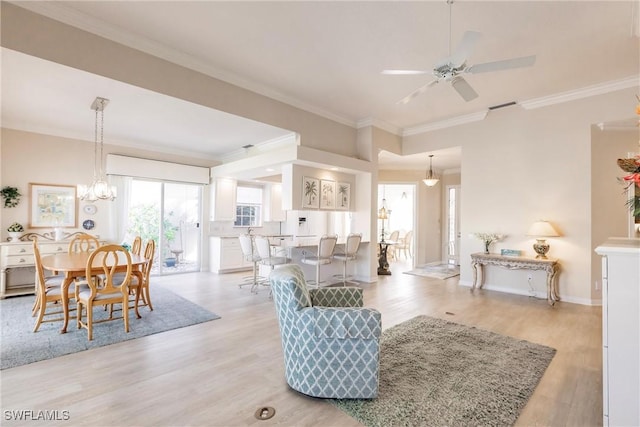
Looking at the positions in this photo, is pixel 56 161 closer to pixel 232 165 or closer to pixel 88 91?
pixel 88 91

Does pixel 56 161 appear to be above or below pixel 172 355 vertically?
above

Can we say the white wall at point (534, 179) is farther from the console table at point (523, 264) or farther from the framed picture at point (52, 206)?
the framed picture at point (52, 206)

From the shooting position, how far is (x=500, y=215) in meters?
5.64

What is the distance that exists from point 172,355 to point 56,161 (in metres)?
4.89

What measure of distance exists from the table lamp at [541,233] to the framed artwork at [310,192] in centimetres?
363

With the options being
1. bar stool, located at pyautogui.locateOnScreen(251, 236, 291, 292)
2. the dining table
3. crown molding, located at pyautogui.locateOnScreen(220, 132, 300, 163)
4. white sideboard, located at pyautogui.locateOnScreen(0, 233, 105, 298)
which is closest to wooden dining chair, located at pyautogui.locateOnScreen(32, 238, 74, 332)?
the dining table

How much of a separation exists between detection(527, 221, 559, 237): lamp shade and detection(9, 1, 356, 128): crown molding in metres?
4.45

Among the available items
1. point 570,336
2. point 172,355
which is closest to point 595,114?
point 570,336

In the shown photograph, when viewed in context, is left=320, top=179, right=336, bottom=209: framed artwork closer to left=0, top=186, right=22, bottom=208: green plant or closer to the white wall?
the white wall

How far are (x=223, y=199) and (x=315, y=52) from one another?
4666 millimetres

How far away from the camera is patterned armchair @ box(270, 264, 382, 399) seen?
83.2 inches

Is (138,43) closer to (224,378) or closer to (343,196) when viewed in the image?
(224,378)

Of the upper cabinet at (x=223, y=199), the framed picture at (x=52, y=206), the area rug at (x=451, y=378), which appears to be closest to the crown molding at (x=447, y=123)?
the area rug at (x=451, y=378)

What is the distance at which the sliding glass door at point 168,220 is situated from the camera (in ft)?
21.9
